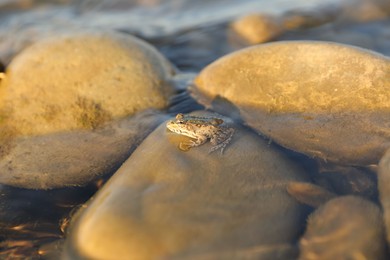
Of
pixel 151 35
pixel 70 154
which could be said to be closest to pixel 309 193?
pixel 70 154

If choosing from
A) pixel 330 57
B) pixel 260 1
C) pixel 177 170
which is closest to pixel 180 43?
pixel 260 1

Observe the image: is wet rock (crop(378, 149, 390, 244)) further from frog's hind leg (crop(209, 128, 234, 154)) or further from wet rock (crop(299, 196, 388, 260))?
frog's hind leg (crop(209, 128, 234, 154))

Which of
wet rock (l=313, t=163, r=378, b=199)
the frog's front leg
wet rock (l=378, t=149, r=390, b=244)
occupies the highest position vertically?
the frog's front leg

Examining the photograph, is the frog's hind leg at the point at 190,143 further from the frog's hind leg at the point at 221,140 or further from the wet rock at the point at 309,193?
the wet rock at the point at 309,193

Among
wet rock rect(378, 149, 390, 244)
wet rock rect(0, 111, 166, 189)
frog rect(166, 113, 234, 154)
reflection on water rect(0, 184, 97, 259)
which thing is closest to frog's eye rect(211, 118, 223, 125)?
frog rect(166, 113, 234, 154)

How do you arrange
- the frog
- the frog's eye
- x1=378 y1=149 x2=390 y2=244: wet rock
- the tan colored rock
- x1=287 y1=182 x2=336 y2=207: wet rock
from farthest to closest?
the tan colored rock
the frog's eye
the frog
x1=287 y1=182 x2=336 y2=207: wet rock
x1=378 y1=149 x2=390 y2=244: wet rock

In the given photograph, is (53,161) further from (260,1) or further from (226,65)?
(260,1)
